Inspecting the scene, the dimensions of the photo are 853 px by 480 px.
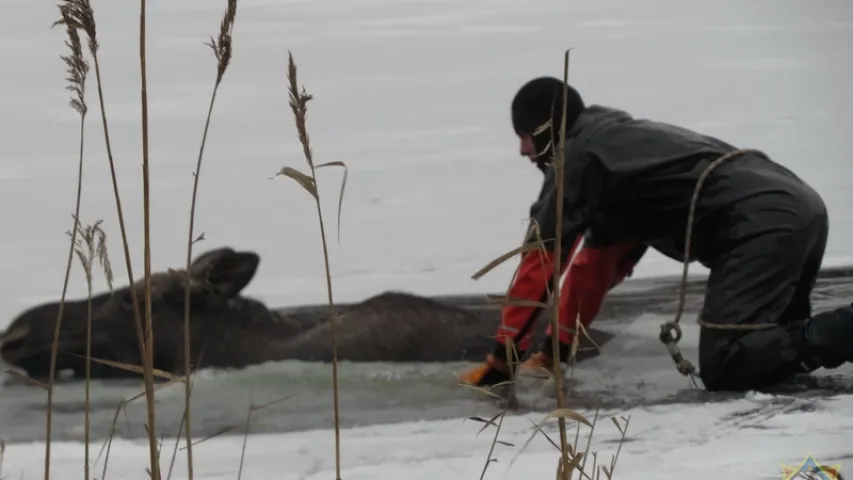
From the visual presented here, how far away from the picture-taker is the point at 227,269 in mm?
1313

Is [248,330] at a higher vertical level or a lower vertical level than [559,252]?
lower

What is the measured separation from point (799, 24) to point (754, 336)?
1.57 ft

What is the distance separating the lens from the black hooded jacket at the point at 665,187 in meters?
1.43

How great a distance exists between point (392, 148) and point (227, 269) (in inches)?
11.0

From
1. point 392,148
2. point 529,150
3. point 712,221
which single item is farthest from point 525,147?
point 712,221

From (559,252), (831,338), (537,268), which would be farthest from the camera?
(831,338)

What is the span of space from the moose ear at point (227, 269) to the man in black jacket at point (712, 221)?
325mm

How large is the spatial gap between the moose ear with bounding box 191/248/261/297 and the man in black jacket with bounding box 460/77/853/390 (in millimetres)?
325

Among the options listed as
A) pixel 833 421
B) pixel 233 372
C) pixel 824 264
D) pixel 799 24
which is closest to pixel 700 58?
pixel 799 24

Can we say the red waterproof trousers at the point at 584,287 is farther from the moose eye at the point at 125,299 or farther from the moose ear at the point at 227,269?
the moose eye at the point at 125,299

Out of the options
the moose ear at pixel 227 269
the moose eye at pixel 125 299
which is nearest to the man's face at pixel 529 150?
the moose ear at pixel 227 269

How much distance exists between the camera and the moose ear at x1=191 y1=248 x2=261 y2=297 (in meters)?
1.30

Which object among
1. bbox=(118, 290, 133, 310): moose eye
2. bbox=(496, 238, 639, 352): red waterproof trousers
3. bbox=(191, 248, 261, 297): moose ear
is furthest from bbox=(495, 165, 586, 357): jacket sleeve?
bbox=(118, 290, 133, 310): moose eye

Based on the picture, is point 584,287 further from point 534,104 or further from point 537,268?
point 534,104
